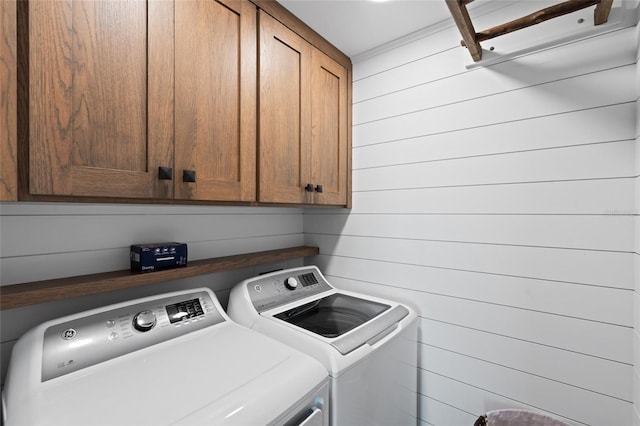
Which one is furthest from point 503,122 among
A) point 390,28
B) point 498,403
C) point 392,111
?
point 498,403

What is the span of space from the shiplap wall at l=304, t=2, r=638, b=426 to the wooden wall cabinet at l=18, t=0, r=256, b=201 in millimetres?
860

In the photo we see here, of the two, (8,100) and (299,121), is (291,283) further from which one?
(8,100)

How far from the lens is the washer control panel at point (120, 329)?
2.89 ft

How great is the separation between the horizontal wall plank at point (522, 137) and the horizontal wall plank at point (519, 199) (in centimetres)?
17

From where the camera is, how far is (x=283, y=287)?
5.11 feet

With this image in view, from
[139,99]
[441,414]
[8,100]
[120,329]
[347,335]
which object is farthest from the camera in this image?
[441,414]

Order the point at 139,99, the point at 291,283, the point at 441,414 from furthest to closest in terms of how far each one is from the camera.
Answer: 1. the point at 291,283
2. the point at 441,414
3. the point at 139,99

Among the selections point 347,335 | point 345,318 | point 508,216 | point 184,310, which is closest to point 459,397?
point 345,318

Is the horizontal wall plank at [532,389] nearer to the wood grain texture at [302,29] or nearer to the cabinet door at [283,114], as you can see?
the cabinet door at [283,114]

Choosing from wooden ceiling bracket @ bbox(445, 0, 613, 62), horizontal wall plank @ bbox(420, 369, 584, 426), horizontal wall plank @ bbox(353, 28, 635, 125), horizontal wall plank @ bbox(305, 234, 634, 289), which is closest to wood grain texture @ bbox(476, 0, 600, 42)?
wooden ceiling bracket @ bbox(445, 0, 613, 62)

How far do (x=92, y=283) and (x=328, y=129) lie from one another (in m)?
1.30

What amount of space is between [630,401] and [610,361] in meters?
0.14

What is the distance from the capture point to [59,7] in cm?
74

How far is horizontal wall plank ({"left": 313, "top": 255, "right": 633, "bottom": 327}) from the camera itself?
110 cm
